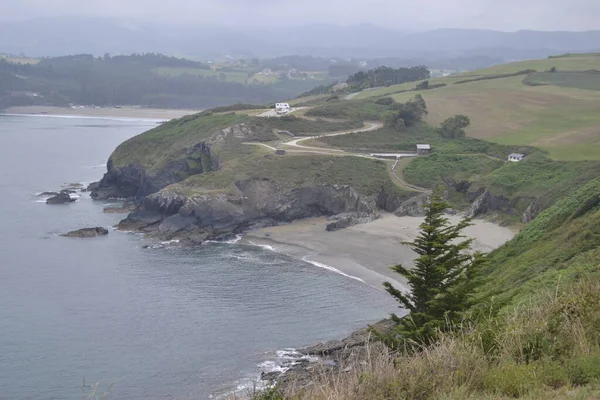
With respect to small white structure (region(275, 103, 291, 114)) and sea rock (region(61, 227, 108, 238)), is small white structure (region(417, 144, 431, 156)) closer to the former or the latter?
small white structure (region(275, 103, 291, 114))

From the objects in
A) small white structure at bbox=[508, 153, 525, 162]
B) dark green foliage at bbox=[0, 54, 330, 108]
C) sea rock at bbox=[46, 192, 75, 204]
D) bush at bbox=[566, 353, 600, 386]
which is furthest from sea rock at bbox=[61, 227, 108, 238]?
dark green foliage at bbox=[0, 54, 330, 108]

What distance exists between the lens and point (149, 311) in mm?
32312

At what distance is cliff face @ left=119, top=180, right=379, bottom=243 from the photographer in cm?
4738

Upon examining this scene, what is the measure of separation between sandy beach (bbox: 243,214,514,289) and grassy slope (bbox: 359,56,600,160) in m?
14.5

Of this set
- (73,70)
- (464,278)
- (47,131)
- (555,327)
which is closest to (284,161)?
(464,278)

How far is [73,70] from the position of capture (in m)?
170

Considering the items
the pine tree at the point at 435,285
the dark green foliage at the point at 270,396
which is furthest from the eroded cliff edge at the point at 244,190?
the dark green foliage at the point at 270,396

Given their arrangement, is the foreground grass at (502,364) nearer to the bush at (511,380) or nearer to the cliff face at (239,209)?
the bush at (511,380)

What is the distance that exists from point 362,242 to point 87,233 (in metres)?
17.7

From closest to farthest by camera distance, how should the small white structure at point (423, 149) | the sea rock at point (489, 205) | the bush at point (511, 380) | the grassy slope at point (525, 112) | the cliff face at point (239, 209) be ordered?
the bush at point (511, 380) < the sea rock at point (489, 205) < the cliff face at point (239, 209) < the grassy slope at point (525, 112) < the small white structure at point (423, 149)

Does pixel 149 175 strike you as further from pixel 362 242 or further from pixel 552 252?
pixel 552 252

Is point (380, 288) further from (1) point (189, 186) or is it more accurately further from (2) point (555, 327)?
(2) point (555, 327)

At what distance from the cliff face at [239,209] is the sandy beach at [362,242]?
1.25 meters

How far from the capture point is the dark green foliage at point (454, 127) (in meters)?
63.9
